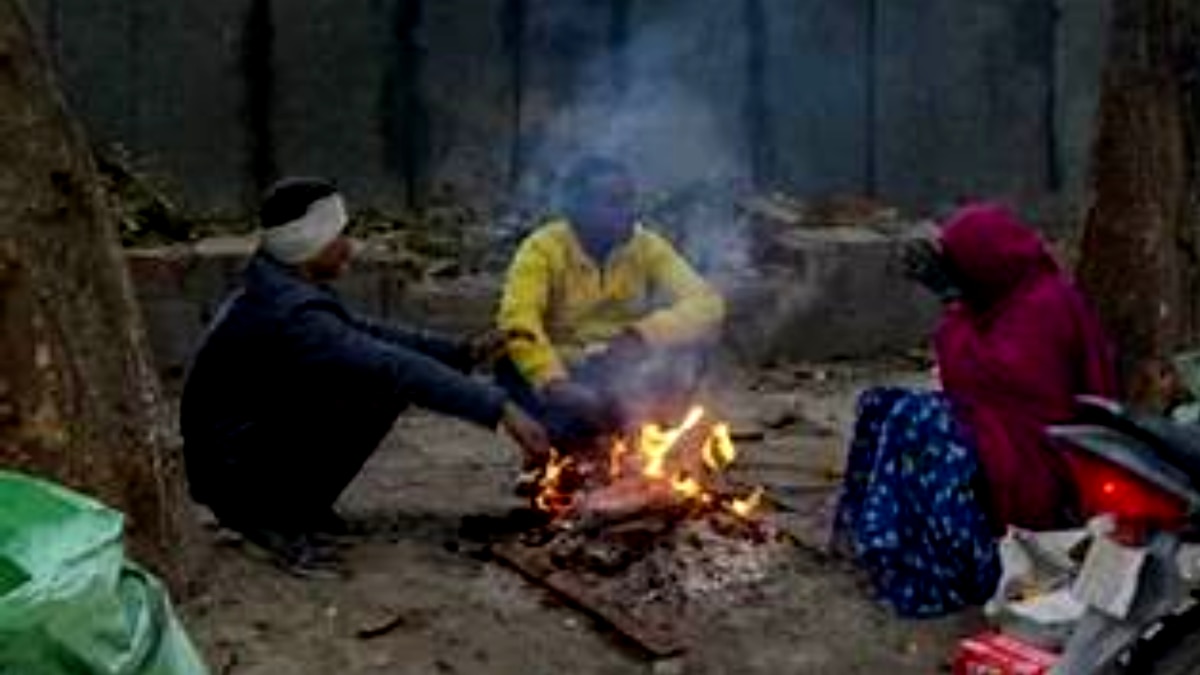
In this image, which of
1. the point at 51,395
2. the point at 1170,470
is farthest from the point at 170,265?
the point at 1170,470

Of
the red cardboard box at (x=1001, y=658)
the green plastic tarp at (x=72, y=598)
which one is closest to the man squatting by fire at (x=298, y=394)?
the red cardboard box at (x=1001, y=658)

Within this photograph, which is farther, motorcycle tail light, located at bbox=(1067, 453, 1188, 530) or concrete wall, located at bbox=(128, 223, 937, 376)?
concrete wall, located at bbox=(128, 223, 937, 376)

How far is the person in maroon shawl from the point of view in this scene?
6426 millimetres

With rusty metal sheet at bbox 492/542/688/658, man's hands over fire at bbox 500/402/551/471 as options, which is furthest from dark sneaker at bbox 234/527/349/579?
man's hands over fire at bbox 500/402/551/471

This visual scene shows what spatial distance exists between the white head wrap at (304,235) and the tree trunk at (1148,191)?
8.50ft

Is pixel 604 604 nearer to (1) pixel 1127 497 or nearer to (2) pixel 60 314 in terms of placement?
(2) pixel 60 314

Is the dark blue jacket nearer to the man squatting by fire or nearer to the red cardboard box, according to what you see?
the man squatting by fire

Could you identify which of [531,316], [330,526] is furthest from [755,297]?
[330,526]

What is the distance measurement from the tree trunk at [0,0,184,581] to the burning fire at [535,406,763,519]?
1626 mm

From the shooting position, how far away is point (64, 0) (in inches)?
423

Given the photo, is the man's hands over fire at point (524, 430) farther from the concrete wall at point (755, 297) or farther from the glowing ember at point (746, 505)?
the concrete wall at point (755, 297)

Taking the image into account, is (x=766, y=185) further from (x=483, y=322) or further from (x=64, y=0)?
(x=64, y=0)

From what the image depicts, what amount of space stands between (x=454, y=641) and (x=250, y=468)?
1.05 meters

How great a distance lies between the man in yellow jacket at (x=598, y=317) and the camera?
7.52 meters
